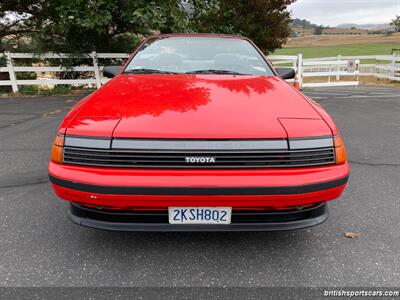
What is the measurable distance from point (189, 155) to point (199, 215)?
1.28ft

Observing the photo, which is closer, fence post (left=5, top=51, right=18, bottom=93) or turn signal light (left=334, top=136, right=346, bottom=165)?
turn signal light (left=334, top=136, right=346, bottom=165)

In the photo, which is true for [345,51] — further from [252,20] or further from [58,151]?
[58,151]

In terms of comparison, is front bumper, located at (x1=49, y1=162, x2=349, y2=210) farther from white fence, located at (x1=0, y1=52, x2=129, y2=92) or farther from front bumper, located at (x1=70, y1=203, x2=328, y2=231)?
white fence, located at (x1=0, y1=52, x2=129, y2=92)

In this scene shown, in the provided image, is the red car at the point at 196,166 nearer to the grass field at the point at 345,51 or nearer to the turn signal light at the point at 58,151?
the turn signal light at the point at 58,151

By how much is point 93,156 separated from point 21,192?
5.79 feet

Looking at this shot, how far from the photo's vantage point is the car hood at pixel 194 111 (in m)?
2.00

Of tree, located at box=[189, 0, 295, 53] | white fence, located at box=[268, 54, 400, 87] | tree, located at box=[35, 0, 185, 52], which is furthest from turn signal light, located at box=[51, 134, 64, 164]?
white fence, located at box=[268, 54, 400, 87]

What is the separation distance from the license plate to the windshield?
1.54m

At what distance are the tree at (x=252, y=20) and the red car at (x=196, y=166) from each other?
9248 mm

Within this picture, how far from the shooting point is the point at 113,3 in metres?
8.84

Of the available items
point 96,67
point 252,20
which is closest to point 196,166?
point 96,67

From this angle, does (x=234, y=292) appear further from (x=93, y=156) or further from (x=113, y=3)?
(x=113, y=3)

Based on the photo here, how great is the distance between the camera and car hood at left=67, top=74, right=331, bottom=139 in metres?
2.00

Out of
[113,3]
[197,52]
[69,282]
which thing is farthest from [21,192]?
[113,3]
